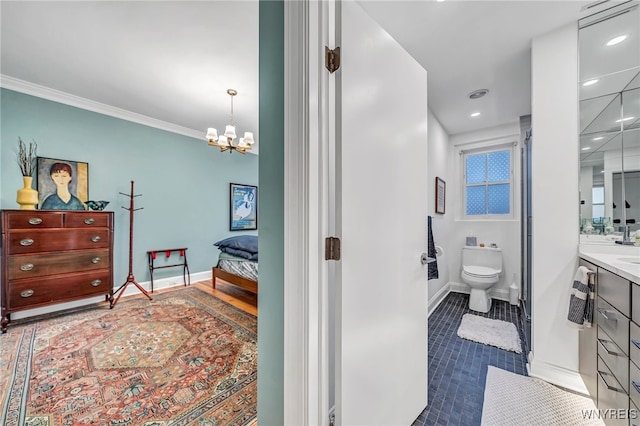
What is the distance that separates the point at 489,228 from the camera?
136 inches

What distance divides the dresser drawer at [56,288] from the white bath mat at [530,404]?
375 centimetres

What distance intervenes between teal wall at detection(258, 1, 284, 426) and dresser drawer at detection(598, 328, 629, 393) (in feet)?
4.68

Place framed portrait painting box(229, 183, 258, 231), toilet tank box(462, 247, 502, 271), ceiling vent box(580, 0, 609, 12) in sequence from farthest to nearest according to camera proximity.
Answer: framed portrait painting box(229, 183, 258, 231), toilet tank box(462, 247, 502, 271), ceiling vent box(580, 0, 609, 12)

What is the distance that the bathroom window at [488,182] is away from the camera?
3467mm

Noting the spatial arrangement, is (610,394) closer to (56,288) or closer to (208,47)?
→ (208,47)

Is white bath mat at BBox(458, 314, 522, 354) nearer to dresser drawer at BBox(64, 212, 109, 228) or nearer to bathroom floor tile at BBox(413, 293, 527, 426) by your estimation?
bathroom floor tile at BBox(413, 293, 527, 426)

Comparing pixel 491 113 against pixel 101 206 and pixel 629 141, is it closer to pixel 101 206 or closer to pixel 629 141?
pixel 629 141

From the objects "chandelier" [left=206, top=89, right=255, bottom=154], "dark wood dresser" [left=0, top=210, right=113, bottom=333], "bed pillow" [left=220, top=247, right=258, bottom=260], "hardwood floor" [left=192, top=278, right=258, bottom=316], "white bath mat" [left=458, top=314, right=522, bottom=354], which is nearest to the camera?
"white bath mat" [left=458, top=314, right=522, bottom=354]

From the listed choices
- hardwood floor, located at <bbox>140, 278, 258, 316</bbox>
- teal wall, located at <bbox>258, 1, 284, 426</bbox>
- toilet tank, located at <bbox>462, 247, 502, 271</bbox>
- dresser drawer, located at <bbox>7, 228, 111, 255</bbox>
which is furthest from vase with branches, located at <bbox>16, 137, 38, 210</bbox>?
toilet tank, located at <bbox>462, 247, 502, 271</bbox>

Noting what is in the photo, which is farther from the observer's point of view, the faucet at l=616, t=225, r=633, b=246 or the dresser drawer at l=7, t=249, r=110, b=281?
the dresser drawer at l=7, t=249, r=110, b=281

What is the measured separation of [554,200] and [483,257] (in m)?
1.87

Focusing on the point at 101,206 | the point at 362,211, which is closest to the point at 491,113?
the point at 362,211

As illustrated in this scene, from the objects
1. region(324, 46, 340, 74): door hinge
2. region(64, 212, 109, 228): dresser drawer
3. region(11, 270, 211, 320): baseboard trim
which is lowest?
region(11, 270, 211, 320): baseboard trim

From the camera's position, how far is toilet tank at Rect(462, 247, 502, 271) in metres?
3.26
